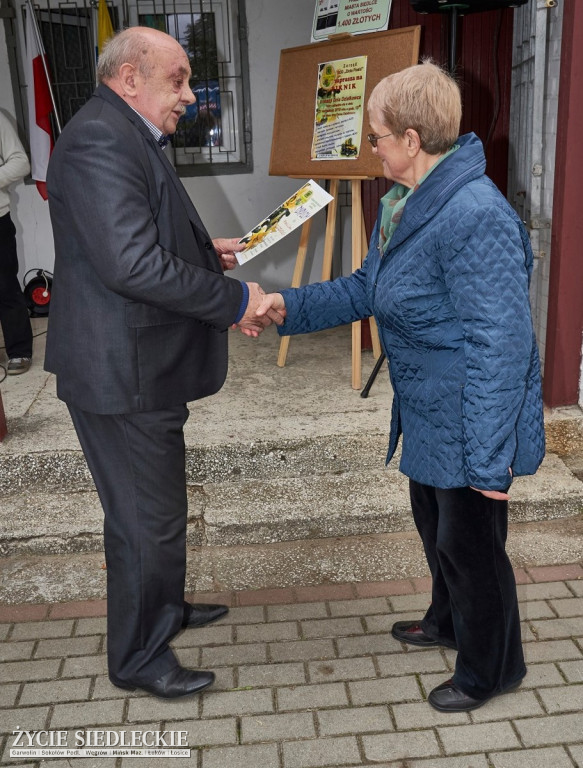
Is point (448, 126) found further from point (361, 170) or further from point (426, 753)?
point (361, 170)

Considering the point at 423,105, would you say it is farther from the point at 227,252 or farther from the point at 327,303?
the point at 227,252

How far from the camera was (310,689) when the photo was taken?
2.81 meters

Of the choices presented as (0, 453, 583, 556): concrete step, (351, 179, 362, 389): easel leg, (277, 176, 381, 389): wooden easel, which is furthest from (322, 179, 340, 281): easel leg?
(0, 453, 583, 556): concrete step

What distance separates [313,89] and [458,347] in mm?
2916

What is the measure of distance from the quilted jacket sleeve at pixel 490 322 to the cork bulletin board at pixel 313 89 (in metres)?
2.25

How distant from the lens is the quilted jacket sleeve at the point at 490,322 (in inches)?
86.7

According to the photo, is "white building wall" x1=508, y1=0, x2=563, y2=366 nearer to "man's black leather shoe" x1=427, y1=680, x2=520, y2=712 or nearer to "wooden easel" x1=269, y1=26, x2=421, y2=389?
"wooden easel" x1=269, y1=26, x2=421, y2=389

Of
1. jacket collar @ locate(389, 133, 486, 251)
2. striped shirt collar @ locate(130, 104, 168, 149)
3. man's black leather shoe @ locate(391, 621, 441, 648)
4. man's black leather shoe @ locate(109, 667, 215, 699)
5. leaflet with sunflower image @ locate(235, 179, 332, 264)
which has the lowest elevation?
man's black leather shoe @ locate(391, 621, 441, 648)

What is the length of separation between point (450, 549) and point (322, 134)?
2.91 m

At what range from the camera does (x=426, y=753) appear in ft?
8.25

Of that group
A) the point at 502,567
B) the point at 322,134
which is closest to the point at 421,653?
the point at 502,567

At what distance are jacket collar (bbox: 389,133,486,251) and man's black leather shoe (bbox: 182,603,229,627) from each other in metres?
1.68

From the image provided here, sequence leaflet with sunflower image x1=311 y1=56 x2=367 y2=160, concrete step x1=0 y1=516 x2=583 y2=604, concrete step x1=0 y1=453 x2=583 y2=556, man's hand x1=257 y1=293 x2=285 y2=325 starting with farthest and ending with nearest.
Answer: leaflet with sunflower image x1=311 y1=56 x2=367 y2=160 < concrete step x1=0 y1=453 x2=583 y2=556 < concrete step x1=0 y1=516 x2=583 y2=604 < man's hand x1=257 y1=293 x2=285 y2=325

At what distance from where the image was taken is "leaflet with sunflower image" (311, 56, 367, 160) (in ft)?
14.8
